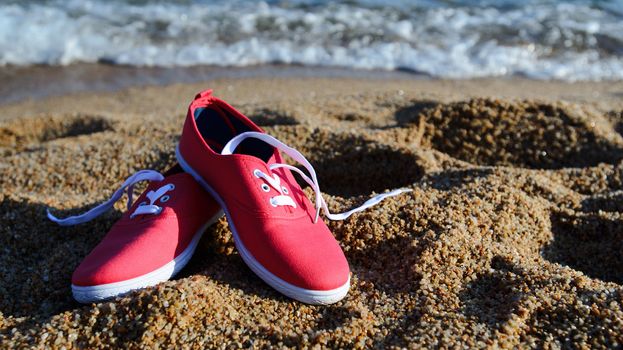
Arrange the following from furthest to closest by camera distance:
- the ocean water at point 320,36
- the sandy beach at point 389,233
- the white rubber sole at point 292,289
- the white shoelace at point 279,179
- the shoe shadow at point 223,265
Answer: the ocean water at point 320,36, the white shoelace at point 279,179, the shoe shadow at point 223,265, the white rubber sole at point 292,289, the sandy beach at point 389,233

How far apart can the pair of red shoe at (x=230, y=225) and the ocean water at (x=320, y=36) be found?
3618 millimetres

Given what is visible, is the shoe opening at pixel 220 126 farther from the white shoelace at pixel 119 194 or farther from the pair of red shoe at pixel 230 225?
the white shoelace at pixel 119 194

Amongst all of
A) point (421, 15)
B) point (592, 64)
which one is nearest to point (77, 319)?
point (592, 64)

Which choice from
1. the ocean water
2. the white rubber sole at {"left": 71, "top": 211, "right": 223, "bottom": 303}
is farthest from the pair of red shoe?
the ocean water

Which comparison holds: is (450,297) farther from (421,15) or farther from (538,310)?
(421,15)

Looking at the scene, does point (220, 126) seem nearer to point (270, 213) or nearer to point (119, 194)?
point (119, 194)

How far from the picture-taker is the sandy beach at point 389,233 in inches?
63.4

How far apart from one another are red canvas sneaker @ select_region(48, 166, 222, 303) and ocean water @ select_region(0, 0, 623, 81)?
12.1 feet

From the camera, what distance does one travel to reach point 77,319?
160 cm

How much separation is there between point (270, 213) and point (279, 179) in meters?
0.20

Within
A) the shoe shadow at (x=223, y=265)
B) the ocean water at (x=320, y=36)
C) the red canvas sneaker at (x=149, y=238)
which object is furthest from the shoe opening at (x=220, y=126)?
the ocean water at (x=320, y=36)

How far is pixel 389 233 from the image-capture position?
2082mm

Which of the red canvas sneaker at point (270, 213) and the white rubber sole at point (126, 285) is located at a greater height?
the red canvas sneaker at point (270, 213)

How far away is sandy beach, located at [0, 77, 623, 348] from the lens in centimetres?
161
